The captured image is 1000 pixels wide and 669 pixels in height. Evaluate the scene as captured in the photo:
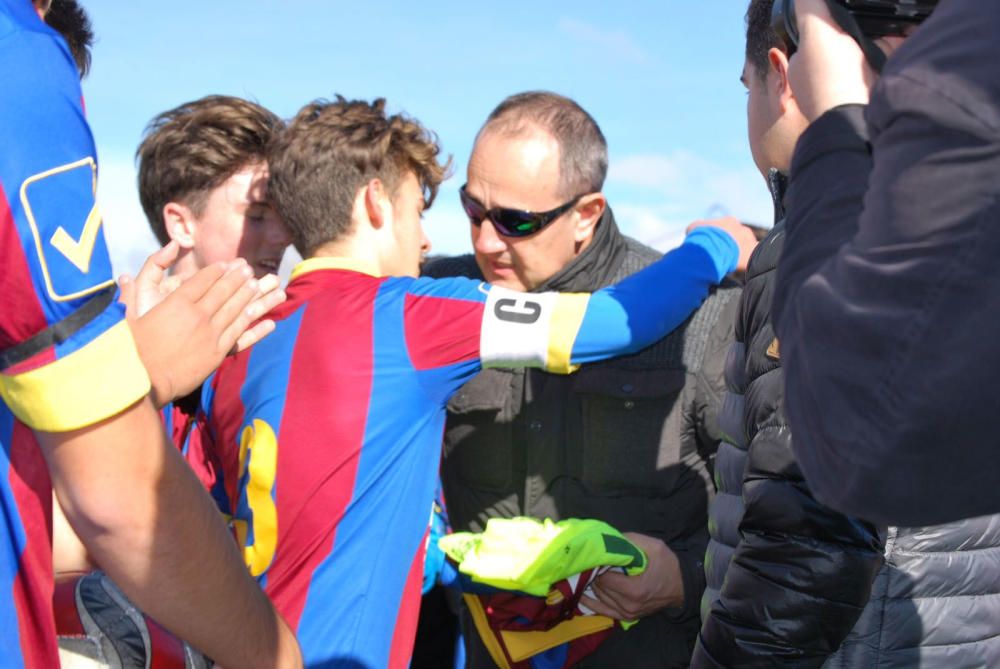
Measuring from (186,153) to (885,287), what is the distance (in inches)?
128

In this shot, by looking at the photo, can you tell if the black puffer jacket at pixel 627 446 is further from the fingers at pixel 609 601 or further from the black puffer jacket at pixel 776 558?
the black puffer jacket at pixel 776 558

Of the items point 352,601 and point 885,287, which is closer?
point 885,287

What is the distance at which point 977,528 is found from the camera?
81.3 inches

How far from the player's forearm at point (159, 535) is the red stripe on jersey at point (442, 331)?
4.25 feet

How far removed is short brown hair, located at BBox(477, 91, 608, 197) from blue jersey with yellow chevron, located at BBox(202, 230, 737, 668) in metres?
0.80

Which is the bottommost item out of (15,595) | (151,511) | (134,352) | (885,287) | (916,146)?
(15,595)

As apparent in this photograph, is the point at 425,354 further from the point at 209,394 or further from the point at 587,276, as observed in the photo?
the point at 587,276

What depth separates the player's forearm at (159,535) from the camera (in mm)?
1418

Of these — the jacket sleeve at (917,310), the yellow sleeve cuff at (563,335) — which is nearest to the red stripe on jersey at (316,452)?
the yellow sleeve cuff at (563,335)

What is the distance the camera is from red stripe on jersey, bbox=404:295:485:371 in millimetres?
2922

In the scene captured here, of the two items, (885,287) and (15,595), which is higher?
(885,287)

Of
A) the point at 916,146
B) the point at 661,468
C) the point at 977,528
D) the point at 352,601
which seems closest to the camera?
the point at 916,146

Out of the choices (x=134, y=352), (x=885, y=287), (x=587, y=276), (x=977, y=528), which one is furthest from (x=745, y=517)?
(x=587, y=276)

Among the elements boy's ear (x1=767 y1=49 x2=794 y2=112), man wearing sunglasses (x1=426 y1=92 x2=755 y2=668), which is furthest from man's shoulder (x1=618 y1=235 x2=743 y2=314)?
boy's ear (x1=767 y1=49 x2=794 y2=112)
